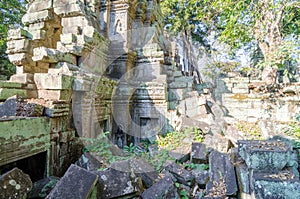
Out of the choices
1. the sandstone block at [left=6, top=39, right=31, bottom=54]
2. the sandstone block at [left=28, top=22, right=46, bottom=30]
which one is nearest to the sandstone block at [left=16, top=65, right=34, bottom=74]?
the sandstone block at [left=6, top=39, right=31, bottom=54]

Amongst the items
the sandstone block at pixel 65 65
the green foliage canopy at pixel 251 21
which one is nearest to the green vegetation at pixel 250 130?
the green foliage canopy at pixel 251 21

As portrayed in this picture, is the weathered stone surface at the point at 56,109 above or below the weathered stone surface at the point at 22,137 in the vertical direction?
above

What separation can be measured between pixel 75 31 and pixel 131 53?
187 centimetres

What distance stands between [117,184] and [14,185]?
1.01 metres

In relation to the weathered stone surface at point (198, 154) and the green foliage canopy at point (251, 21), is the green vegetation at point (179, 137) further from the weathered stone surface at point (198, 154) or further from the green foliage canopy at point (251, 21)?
the green foliage canopy at point (251, 21)

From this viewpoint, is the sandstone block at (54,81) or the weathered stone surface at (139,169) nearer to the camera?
the weathered stone surface at (139,169)

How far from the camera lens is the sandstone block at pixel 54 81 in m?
2.96

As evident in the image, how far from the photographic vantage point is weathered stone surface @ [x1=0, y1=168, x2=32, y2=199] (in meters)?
1.67

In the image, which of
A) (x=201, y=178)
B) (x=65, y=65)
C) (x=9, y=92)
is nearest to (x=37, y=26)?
(x=65, y=65)

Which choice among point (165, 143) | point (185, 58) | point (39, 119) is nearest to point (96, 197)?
point (39, 119)

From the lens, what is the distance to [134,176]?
2328 millimetres

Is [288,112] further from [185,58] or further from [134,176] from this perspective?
[185,58]

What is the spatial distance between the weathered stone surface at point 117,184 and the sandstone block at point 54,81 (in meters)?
1.57

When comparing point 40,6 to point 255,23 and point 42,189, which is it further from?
point 255,23
